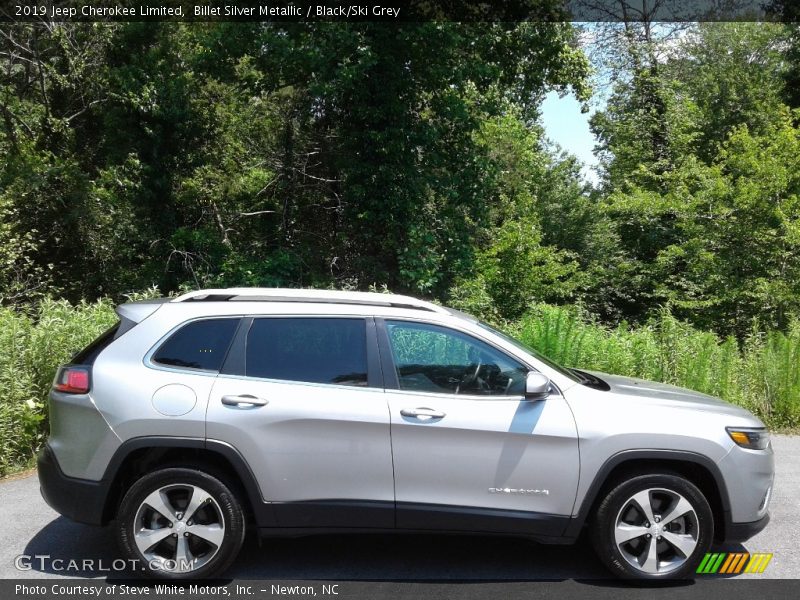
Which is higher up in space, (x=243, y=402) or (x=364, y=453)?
(x=243, y=402)

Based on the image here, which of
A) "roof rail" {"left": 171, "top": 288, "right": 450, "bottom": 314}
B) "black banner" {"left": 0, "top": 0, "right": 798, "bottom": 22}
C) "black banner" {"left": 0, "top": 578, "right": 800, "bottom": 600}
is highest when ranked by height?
"black banner" {"left": 0, "top": 0, "right": 798, "bottom": 22}

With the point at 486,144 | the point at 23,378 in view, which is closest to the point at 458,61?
the point at 486,144

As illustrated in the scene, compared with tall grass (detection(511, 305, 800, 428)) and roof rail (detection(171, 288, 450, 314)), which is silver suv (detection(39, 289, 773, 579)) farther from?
tall grass (detection(511, 305, 800, 428))

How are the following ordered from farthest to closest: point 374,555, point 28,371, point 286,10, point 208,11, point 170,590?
point 208,11 → point 286,10 → point 28,371 → point 374,555 → point 170,590

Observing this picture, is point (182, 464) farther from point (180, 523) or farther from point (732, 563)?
point (732, 563)

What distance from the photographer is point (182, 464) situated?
4531mm

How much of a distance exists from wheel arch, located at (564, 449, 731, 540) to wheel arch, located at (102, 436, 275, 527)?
1947 millimetres

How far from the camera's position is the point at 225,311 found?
4.78 meters

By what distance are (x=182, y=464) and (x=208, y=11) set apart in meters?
15.4

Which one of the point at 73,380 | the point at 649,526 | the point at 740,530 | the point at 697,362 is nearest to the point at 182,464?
the point at 73,380

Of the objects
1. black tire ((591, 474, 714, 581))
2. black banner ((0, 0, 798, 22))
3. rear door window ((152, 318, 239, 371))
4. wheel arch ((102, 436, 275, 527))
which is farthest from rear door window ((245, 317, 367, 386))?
black banner ((0, 0, 798, 22))

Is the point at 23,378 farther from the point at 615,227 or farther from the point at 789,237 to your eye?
the point at 615,227

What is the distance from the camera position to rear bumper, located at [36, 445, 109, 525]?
4.48m

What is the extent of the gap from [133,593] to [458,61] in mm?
13368
